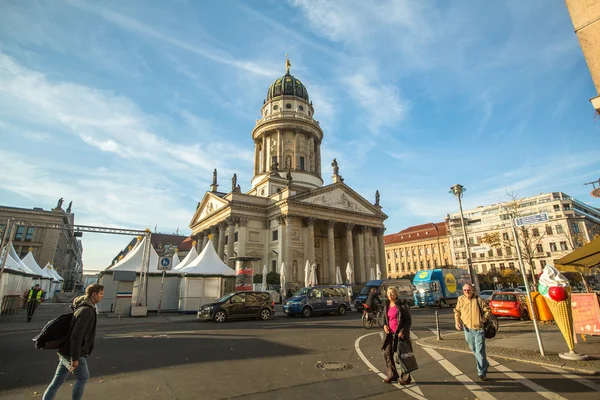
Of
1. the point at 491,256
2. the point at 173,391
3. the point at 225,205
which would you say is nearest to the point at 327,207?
the point at 225,205

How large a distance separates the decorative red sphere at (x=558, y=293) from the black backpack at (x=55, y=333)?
9467 mm

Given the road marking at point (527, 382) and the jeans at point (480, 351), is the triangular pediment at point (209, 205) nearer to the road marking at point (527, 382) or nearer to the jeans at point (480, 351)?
the road marking at point (527, 382)

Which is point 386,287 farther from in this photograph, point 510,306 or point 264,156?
point 264,156

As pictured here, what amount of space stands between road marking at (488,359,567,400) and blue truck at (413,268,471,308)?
21.0 metres

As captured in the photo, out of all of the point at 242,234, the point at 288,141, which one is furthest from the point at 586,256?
the point at 288,141

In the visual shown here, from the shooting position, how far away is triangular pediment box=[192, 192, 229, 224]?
1729 inches

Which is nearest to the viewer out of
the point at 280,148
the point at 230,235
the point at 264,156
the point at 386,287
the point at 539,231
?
the point at 386,287

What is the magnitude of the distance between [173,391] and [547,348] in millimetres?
8862

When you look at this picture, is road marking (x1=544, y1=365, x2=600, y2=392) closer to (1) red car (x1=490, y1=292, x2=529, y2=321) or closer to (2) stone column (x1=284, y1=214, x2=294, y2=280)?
(1) red car (x1=490, y1=292, x2=529, y2=321)

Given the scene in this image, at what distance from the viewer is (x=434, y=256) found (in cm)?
7212

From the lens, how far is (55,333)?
13.6 feet

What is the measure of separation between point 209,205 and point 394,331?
45.9 meters

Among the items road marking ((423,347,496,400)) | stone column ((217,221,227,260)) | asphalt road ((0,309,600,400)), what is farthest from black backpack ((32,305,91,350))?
stone column ((217,221,227,260))

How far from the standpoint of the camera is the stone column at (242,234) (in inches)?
1556
